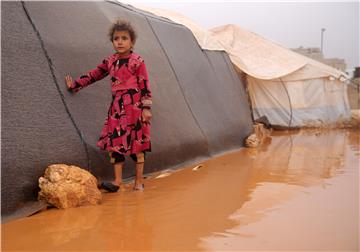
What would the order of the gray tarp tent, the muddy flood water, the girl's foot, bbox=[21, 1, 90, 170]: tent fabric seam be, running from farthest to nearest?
1. the girl's foot
2. bbox=[21, 1, 90, 170]: tent fabric seam
3. the gray tarp tent
4. the muddy flood water

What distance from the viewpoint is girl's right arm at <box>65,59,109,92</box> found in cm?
310

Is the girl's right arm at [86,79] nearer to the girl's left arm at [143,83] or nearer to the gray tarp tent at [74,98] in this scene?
the gray tarp tent at [74,98]

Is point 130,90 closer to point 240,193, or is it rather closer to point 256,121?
point 240,193

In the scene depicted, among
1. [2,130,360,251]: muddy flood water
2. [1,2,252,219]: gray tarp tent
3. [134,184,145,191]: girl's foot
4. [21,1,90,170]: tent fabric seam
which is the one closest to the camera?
[2,130,360,251]: muddy flood water

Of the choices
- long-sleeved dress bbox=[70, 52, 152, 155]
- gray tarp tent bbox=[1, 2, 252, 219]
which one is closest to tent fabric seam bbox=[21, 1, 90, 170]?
gray tarp tent bbox=[1, 2, 252, 219]

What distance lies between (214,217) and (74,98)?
1.42 m

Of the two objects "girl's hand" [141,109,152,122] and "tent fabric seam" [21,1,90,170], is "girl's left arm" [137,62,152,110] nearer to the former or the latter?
"girl's hand" [141,109,152,122]

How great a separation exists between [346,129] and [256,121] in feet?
7.02

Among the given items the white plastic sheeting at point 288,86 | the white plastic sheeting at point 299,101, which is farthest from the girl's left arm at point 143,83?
the white plastic sheeting at point 299,101

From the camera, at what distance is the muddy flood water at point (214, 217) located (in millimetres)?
1984

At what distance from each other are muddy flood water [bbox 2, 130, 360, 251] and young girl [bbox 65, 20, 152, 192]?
0.32m

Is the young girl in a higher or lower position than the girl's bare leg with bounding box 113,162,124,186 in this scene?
higher

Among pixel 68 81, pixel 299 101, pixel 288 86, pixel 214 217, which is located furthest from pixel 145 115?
pixel 299 101

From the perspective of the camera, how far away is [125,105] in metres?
3.09
